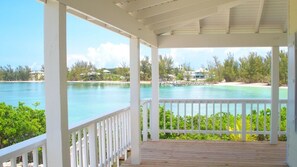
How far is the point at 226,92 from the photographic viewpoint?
16453 millimetres

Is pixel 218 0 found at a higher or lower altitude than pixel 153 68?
higher

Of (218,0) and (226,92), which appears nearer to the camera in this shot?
(218,0)

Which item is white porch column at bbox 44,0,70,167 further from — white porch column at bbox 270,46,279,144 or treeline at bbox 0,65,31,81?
treeline at bbox 0,65,31,81

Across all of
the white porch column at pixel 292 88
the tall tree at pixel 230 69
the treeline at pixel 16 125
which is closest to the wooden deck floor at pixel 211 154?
the white porch column at pixel 292 88

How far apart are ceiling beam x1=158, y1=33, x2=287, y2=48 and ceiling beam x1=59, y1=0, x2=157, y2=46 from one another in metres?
1.68

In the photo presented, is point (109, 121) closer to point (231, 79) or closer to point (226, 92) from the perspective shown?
point (231, 79)

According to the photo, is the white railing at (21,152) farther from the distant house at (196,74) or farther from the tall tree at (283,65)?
the distant house at (196,74)

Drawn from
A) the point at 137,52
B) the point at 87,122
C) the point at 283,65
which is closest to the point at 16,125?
the point at 137,52

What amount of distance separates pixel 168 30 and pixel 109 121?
2716mm

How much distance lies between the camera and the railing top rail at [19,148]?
2.06m

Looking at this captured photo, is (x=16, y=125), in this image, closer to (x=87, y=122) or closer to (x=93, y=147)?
(x=93, y=147)

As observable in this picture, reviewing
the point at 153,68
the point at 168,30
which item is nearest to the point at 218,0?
the point at 168,30

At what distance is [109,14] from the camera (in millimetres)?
3383

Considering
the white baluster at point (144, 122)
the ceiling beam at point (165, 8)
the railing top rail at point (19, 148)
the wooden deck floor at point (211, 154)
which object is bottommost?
the wooden deck floor at point (211, 154)
